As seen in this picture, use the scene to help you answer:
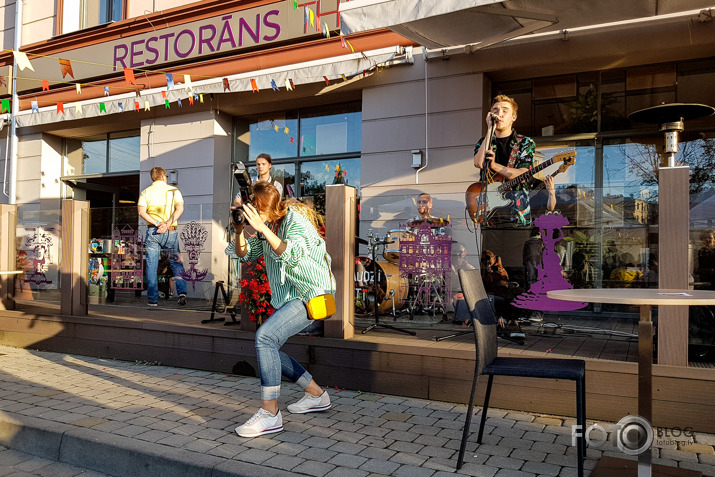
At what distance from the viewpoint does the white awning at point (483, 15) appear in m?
4.96

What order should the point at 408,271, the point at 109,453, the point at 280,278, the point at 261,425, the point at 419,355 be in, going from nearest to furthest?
the point at 109,453
the point at 261,425
the point at 280,278
the point at 419,355
the point at 408,271

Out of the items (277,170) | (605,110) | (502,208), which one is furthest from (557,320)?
(277,170)

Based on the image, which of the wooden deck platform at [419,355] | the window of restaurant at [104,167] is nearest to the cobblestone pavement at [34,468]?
the wooden deck platform at [419,355]

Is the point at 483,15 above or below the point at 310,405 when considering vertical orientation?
above

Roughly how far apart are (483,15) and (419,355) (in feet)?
11.9

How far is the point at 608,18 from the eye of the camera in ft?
18.9

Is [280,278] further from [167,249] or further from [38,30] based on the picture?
[38,30]

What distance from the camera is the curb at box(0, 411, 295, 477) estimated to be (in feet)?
10.0

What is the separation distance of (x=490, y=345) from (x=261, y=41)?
24.2ft

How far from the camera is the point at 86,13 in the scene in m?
11.5

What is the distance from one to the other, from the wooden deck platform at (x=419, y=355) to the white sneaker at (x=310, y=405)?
2.20 feet

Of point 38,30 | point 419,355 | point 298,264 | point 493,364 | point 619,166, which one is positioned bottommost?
point 419,355

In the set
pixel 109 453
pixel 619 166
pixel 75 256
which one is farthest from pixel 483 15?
pixel 75 256

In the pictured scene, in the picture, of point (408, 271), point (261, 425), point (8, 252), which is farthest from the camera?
point (8, 252)
